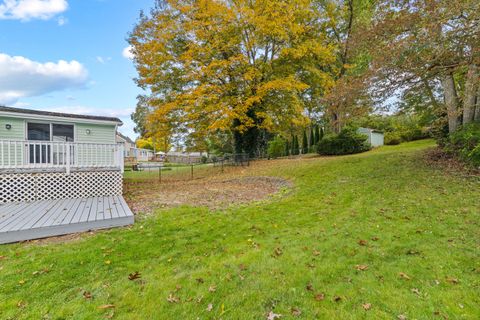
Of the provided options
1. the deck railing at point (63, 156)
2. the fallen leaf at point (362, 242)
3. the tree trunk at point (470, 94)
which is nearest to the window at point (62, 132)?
the deck railing at point (63, 156)

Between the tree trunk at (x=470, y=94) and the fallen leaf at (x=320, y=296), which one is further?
the tree trunk at (x=470, y=94)

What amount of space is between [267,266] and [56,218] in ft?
14.5

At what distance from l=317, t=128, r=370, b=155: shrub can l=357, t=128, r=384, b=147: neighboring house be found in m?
3.37

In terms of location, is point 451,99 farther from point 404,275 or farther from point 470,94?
point 404,275

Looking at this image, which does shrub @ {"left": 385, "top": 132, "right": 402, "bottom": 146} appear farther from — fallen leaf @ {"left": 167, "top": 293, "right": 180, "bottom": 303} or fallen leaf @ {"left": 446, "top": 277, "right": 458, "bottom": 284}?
fallen leaf @ {"left": 167, "top": 293, "right": 180, "bottom": 303}

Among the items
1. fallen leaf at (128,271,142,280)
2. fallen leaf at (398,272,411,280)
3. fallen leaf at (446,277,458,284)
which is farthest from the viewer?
fallen leaf at (128,271,142,280)

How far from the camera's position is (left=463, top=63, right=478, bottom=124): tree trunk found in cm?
681

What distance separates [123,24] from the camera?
15.6 meters

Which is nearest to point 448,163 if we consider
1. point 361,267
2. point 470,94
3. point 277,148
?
point 470,94

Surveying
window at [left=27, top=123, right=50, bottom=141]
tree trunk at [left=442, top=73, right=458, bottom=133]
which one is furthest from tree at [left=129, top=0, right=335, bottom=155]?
tree trunk at [left=442, top=73, right=458, bottom=133]

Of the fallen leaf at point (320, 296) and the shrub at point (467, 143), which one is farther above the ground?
the shrub at point (467, 143)

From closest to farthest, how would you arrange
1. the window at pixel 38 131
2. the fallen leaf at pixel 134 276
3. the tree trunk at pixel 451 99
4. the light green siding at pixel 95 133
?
the fallen leaf at pixel 134 276 → the tree trunk at pixel 451 99 → the window at pixel 38 131 → the light green siding at pixel 95 133

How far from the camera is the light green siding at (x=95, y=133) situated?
10523 mm

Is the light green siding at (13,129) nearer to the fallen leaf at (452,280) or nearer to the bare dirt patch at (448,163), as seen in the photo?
the fallen leaf at (452,280)
